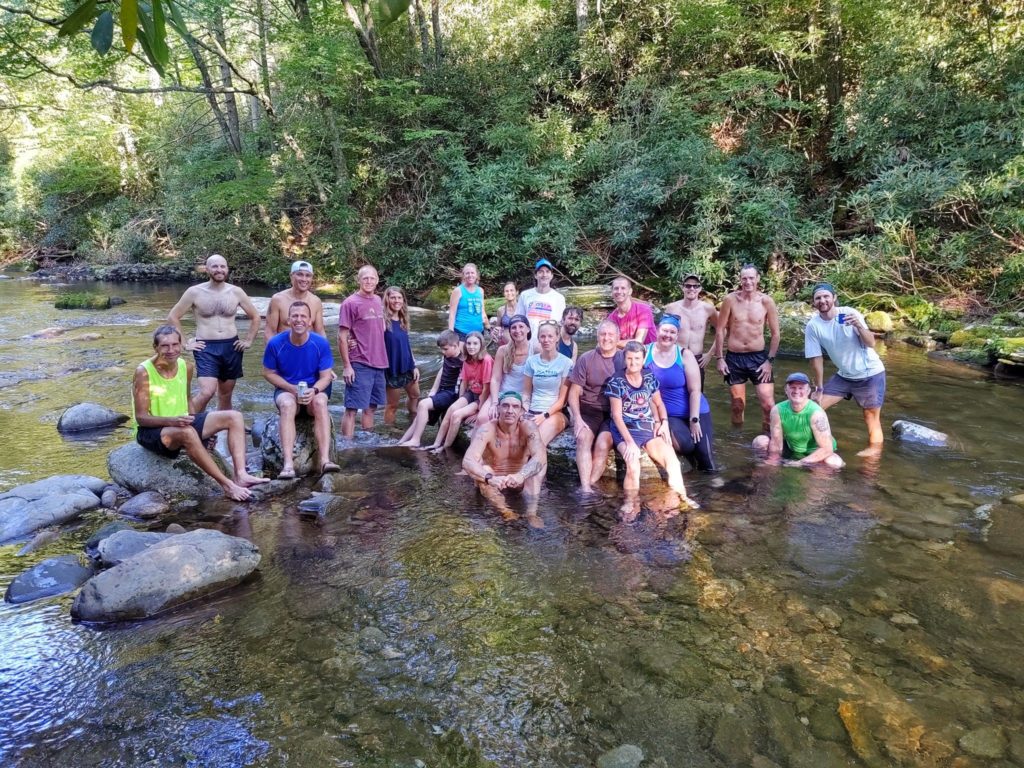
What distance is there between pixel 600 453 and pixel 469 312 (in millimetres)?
2800

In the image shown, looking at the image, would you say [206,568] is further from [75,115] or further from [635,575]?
[75,115]

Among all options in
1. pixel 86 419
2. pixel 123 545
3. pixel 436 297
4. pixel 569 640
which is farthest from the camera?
pixel 436 297

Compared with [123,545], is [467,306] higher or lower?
higher

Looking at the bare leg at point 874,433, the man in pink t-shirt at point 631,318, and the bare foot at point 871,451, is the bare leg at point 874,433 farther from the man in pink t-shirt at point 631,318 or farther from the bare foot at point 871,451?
the man in pink t-shirt at point 631,318

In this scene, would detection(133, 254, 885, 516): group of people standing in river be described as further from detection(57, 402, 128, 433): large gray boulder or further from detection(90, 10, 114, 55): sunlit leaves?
detection(90, 10, 114, 55): sunlit leaves

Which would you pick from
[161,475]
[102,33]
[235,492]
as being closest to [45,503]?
[161,475]

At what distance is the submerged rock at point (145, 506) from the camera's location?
5.17 metres

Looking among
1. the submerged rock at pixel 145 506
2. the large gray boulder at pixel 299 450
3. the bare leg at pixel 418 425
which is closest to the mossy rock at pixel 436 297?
the bare leg at pixel 418 425

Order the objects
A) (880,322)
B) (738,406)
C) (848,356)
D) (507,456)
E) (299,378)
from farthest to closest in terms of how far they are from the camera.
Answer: (880,322)
(738,406)
(848,356)
(299,378)
(507,456)

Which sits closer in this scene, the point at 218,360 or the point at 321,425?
the point at 321,425

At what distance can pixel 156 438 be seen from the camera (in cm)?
539

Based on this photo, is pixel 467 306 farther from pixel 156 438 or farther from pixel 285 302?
pixel 156 438

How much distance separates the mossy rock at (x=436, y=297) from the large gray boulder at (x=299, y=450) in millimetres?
10949

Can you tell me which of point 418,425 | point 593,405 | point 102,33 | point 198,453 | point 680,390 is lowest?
point 418,425
